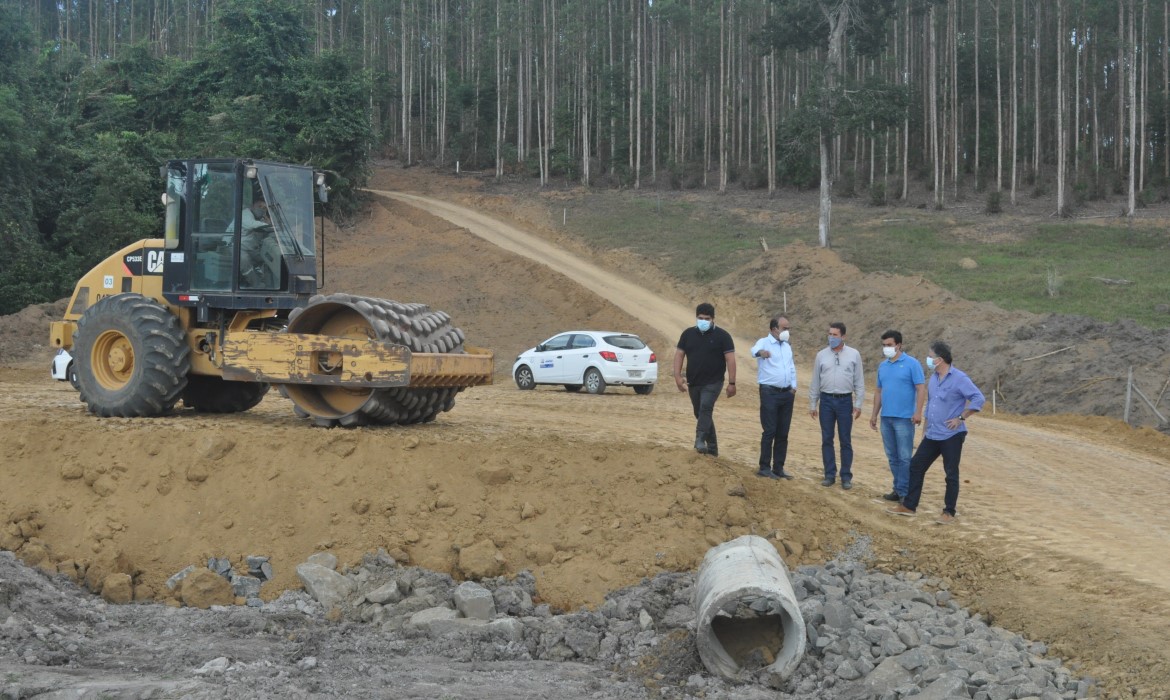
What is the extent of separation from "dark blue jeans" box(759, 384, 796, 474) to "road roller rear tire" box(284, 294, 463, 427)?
12.3 ft

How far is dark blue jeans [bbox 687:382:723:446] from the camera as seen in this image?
40.3ft

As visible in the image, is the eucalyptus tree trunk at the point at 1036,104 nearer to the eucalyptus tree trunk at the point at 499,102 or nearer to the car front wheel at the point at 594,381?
the eucalyptus tree trunk at the point at 499,102

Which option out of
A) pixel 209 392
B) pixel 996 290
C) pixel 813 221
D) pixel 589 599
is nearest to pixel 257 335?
pixel 209 392

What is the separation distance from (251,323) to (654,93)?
53.3 m

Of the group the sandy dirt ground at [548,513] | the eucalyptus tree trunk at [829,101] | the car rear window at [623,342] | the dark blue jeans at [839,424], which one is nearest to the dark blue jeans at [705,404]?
the sandy dirt ground at [548,513]

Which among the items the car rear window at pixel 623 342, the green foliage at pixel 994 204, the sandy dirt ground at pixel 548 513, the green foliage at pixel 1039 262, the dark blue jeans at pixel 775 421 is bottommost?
the sandy dirt ground at pixel 548 513

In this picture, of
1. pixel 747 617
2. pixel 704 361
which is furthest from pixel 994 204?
pixel 747 617

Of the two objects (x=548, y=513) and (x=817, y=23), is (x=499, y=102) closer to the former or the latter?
(x=817, y=23)

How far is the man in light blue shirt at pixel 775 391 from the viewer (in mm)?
12219

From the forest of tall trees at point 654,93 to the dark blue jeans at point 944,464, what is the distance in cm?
3062

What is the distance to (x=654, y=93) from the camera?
2505 inches

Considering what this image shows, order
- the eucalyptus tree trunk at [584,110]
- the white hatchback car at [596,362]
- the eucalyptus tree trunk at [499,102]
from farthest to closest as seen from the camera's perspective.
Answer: the eucalyptus tree trunk at [499,102], the eucalyptus tree trunk at [584,110], the white hatchback car at [596,362]

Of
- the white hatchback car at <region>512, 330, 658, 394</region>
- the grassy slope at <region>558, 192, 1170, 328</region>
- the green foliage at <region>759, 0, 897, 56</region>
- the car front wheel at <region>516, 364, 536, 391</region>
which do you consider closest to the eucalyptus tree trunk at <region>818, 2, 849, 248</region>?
the green foliage at <region>759, 0, 897, 56</region>

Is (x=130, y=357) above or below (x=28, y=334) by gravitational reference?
below
